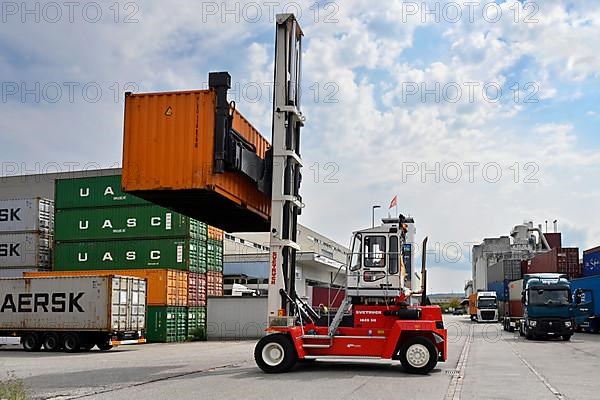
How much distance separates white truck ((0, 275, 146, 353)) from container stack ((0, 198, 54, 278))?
7.46 metres

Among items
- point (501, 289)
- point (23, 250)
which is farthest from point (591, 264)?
point (23, 250)

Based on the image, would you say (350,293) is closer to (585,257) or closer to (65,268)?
(65,268)

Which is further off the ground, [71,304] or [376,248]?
[376,248]

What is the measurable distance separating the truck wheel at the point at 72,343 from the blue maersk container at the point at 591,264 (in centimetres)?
2910

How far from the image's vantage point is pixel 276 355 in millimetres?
16609

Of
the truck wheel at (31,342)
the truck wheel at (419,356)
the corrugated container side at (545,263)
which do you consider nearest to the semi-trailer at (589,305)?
the corrugated container side at (545,263)

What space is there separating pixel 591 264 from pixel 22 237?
33.0 meters

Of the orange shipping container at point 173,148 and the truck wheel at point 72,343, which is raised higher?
the orange shipping container at point 173,148

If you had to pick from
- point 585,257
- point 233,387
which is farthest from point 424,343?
point 585,257

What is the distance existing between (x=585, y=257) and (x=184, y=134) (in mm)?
Answer: 34506

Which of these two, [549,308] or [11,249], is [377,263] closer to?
[549,308]

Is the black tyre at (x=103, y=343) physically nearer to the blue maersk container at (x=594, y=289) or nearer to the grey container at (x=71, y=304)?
the grey container at (x=71, y=304)

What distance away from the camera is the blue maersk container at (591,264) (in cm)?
4069

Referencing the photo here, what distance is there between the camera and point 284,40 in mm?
17844
